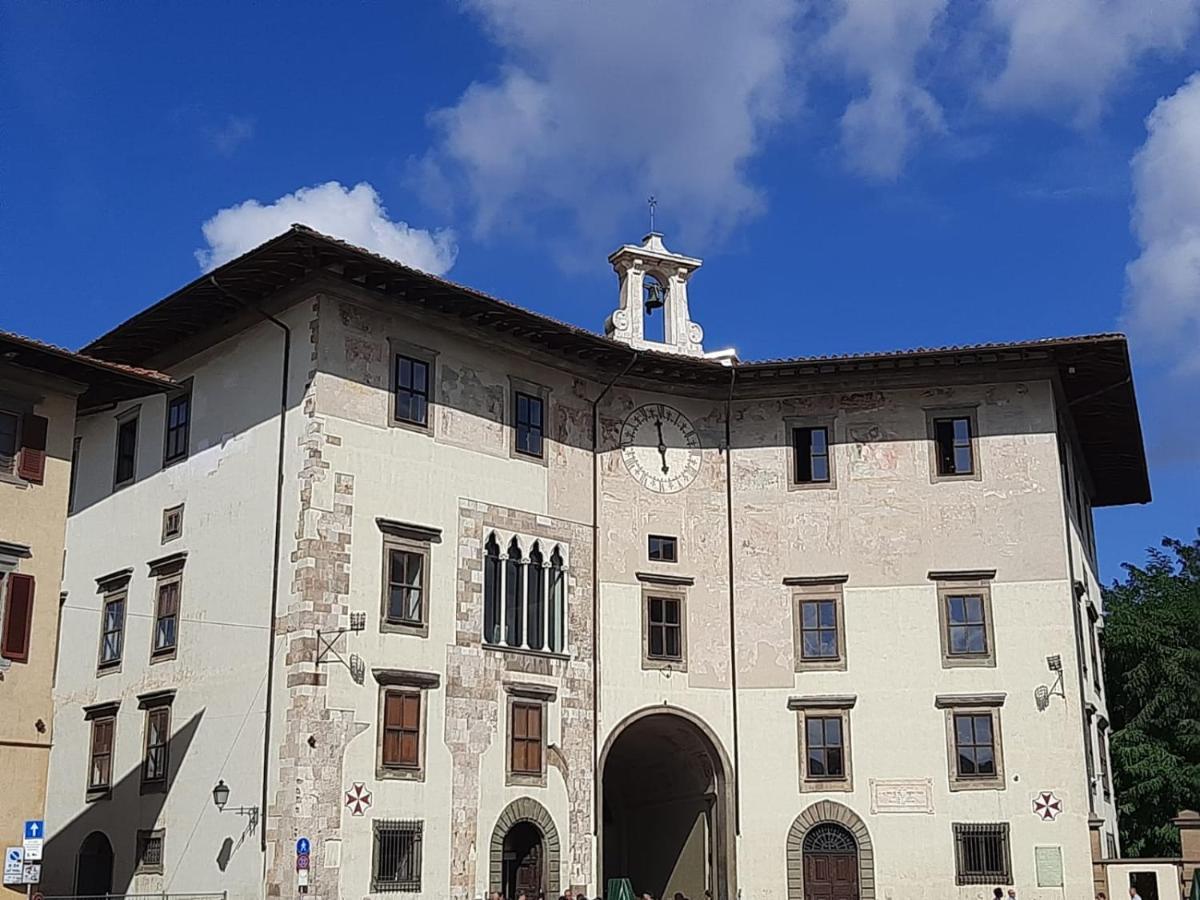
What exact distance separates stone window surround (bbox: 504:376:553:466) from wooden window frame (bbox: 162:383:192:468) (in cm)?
652

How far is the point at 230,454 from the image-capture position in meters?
29.8

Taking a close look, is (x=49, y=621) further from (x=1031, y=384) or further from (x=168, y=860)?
(x=1031, y=384)

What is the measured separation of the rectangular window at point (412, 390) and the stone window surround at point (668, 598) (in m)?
6.53

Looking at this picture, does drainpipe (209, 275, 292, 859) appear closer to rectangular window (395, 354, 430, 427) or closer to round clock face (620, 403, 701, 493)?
rectangular window (395, 354, 430, 427)

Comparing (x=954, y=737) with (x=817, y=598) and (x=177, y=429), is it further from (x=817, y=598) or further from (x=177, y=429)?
(x=177, y=429)

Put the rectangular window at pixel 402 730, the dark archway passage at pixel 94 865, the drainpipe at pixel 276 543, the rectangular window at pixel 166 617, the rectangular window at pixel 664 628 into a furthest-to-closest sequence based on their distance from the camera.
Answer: the rectangular window at pixel 664 628
the dark archway passage at pixel 94 865
the rectangular window at pixel 166 617
the rectangular window at pixel 402 730
the drainpipe at pixel 276 543

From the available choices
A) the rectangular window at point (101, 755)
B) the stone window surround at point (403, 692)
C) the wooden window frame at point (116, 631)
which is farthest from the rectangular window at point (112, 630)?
the stone window surround at point (403, 692)

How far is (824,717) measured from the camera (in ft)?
109

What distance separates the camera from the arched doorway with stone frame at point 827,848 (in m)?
32.3

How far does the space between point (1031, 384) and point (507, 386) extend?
11.8 meters

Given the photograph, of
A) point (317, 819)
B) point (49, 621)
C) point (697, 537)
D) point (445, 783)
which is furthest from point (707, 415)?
point (49, 621)

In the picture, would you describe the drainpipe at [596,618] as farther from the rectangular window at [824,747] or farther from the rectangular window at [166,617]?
the rectangular window at [166,617]

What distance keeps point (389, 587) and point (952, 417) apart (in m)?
13.7

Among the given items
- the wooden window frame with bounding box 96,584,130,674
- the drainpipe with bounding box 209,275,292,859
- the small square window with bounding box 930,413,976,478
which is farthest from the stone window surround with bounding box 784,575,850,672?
the wooden window frame with bounding box 96,584,130,674
